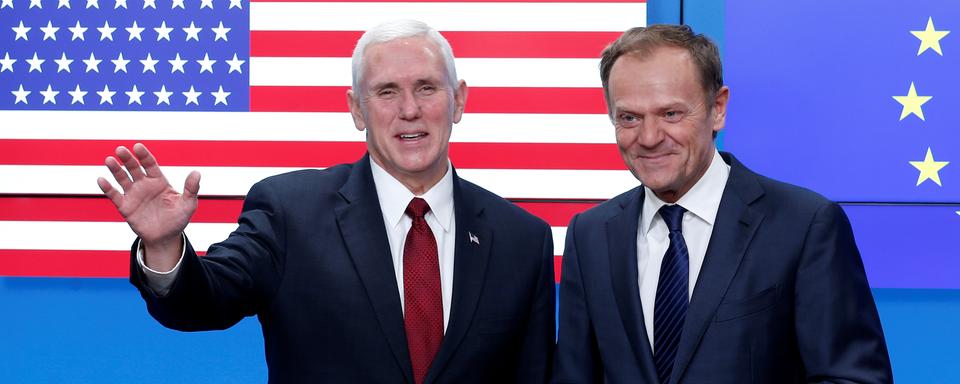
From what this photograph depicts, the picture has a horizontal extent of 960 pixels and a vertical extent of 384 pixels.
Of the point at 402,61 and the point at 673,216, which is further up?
the point at 402,61

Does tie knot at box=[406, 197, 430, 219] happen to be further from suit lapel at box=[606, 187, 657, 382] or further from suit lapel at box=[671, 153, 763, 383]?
suit lapel at box=[671, 153, 763, 383]

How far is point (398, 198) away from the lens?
1771 mm

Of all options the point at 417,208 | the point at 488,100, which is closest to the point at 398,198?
the point at 417,208

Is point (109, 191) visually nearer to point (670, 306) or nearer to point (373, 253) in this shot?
point (373, 253)

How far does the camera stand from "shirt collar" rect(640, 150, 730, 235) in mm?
1653

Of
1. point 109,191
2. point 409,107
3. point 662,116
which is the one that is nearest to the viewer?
point 109,191

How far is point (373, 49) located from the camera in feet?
5.71

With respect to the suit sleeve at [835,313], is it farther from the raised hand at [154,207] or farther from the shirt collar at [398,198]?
the raised hand at [154,207]

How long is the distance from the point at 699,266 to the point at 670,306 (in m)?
0.10

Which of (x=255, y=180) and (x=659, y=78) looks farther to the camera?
(x=255, y=180)

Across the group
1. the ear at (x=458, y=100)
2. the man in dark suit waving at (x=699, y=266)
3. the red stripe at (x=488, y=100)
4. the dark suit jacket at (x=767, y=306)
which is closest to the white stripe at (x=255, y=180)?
the red stripe at (x=488, y=100)

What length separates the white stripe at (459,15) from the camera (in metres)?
2.63

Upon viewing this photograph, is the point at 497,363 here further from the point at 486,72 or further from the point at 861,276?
the point at 486,72

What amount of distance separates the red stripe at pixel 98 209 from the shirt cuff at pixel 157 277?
4.25 feet
